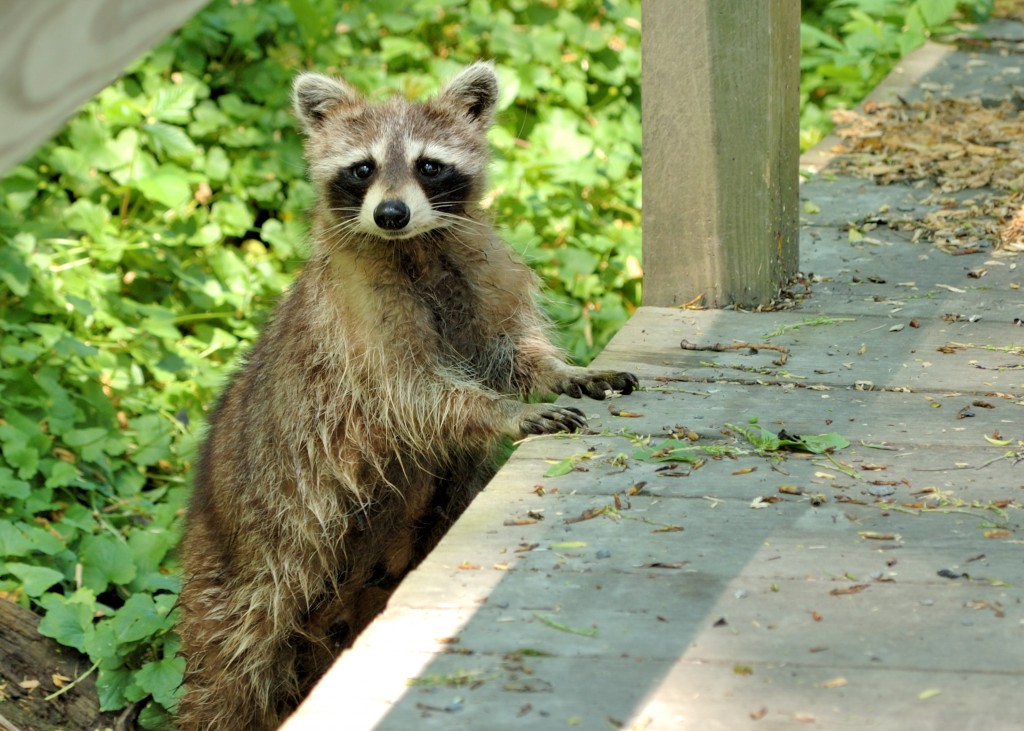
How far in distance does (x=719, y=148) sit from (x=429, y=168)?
2.61ft

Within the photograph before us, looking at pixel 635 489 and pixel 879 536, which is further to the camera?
pixel 635 489

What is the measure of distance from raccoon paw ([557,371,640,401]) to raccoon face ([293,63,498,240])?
59 centimetres

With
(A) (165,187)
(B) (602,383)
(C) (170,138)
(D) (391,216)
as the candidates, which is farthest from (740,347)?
(A) (165,187)

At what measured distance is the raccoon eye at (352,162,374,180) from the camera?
351 centimetres

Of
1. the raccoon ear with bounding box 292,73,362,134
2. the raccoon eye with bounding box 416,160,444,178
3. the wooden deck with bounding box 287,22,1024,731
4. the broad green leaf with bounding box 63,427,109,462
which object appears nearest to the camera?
the wooden deck with bounding box 287,22,1024,731

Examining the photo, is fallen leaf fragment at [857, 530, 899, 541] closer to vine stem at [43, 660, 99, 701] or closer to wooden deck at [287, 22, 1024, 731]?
wooden deck at [287, 22, 1024, 731]

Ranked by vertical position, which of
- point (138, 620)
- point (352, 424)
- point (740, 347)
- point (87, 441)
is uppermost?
point (740, 347)

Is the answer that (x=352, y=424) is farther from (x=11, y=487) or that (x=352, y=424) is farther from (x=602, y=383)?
(x=11, y=487)

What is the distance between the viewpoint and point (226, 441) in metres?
3.48

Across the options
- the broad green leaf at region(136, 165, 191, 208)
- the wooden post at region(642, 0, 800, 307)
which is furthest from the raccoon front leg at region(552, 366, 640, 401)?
the broad green leaf at region(136, 165, 191, 208)

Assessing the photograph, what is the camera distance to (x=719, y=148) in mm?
3525

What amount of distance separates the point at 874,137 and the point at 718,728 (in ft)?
12.2

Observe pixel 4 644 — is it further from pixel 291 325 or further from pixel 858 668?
pixel 858 668

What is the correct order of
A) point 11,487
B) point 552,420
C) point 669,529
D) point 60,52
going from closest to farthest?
point 60,52, point 669,529, point 552,420, point 11,487
